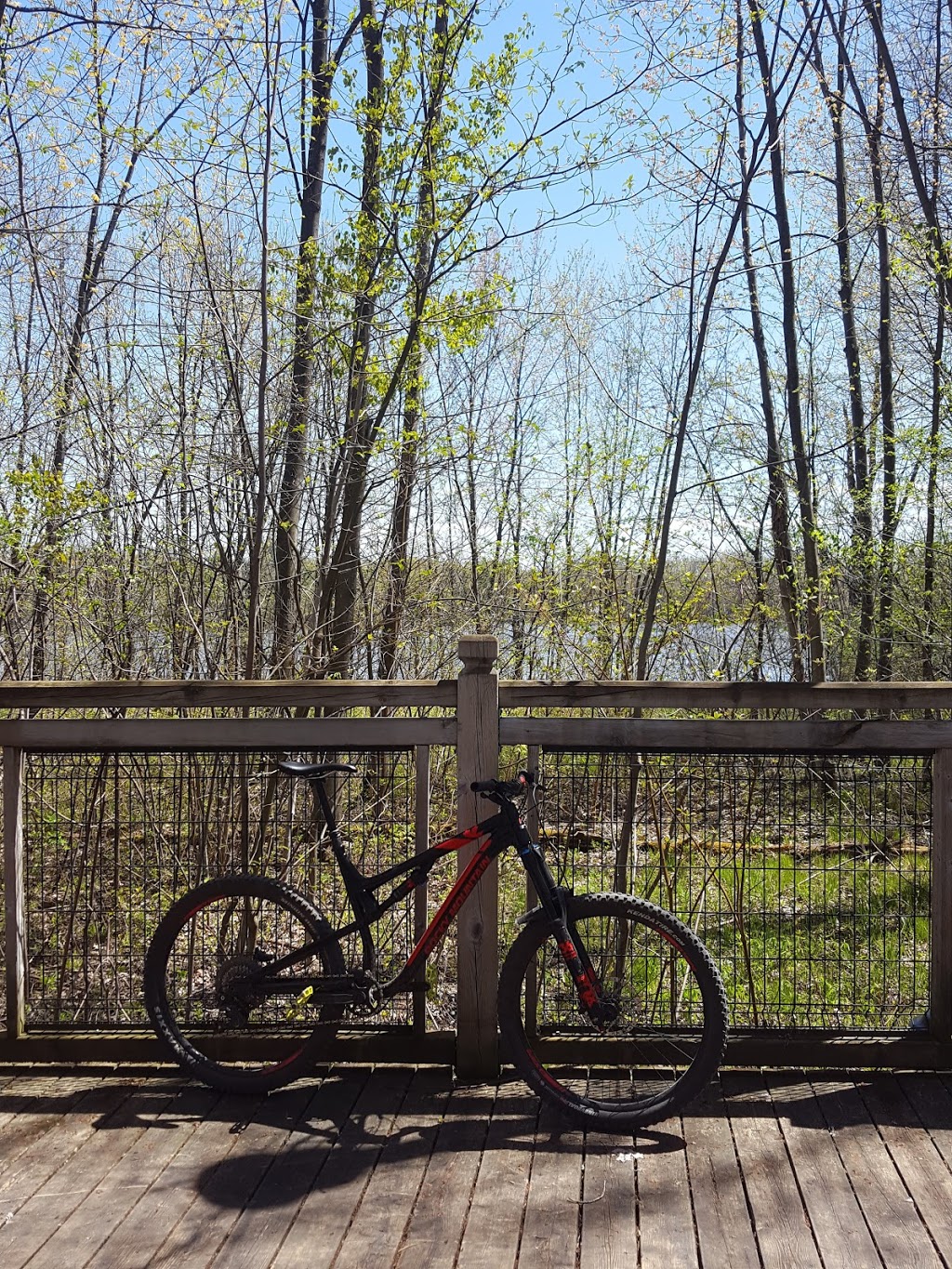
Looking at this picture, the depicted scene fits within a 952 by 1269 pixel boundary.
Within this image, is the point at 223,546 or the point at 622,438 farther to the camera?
the point at 622,438

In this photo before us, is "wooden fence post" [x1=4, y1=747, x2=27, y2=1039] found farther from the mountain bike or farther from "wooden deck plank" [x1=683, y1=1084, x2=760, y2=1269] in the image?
"wooden deck plank" [x1=683, y1=1084, x2=760, y2=1269]

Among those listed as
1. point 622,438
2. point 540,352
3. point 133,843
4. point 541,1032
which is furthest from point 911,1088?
point 540,352

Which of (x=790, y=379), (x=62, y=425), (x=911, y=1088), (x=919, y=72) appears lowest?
(x=911, y=1088)

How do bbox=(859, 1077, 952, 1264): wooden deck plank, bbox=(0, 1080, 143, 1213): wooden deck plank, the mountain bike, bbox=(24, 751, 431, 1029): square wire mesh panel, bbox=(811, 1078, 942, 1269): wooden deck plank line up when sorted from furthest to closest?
1. bbox=(24, 751, 431, 1029): square wire mesh panel
2. the mountain bike
3. bbox=(0, 1080, 143, 1213): wooden deck plank
4. bbox=(859, 1077, 952, 1264): wooden deck plank
5. bbox=(811, 1078, 942, 1269): wooden deck plank

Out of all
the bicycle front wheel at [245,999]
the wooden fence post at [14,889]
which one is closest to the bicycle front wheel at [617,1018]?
the bicycle front wheel at [245,999]

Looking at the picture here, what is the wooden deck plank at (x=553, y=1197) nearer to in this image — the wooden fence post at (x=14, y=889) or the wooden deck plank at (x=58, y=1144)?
the wooden deck plank at (x=58, y=1144)

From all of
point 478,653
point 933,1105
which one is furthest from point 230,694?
point 933,1105

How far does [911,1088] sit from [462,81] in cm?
437

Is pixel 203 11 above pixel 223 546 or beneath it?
above

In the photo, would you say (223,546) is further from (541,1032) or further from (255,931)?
(541,1032)

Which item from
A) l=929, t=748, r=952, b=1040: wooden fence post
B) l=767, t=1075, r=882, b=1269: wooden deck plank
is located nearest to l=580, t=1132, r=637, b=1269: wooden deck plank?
l=767, t=1075, r=882, b=1269: wooden deck plank

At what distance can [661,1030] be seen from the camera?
3244 millimetres

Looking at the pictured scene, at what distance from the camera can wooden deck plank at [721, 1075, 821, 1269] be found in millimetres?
2342

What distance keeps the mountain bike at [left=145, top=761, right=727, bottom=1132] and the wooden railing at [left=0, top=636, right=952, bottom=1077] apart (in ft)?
0.51
